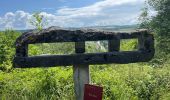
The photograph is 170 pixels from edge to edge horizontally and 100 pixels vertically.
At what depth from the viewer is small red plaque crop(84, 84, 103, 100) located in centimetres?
554

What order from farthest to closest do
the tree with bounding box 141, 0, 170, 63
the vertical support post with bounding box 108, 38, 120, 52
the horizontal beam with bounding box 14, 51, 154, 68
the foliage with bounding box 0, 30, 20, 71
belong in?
the tree with bounding box 141, 0, 170, 63 < the foliage with bounding box 0, 30, 20, 71 < the vertical support post with bounding box 108, 38, 120, 52 < the horizontal beam with bounding box 14, 51, 154, 68

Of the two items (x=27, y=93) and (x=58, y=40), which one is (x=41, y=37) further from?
(x=27, y=93)

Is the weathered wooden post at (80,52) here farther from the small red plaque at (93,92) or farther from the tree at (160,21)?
the tree at (160,21)

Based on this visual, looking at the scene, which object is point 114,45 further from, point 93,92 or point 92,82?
point 92,82

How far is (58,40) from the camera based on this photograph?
6.11 metres

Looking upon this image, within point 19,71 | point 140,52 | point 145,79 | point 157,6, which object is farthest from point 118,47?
point 157,6

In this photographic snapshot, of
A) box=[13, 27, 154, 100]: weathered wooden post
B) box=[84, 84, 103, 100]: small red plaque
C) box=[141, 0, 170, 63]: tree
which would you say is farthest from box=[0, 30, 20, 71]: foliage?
box=[141, 0, 170, 63]: tree

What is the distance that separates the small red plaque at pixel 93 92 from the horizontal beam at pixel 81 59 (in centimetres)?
58

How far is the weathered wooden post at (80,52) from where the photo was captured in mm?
6102

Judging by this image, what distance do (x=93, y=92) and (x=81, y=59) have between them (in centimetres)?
70

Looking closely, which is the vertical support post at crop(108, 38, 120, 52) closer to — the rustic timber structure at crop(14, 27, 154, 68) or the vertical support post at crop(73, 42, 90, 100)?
the rustic timber structure at crop(14, 27, 154, 68)

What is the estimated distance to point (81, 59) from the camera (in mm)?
6195

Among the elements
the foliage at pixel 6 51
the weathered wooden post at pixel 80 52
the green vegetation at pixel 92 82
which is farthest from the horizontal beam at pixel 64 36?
the foliage at pixel 6 51

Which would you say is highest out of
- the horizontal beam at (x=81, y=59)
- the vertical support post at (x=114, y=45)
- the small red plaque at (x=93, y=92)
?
the vertical support post at (x=114, y=45)
